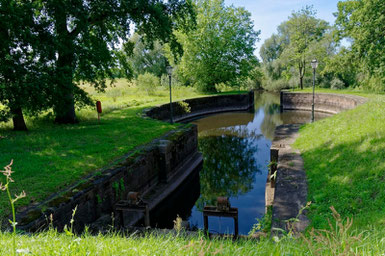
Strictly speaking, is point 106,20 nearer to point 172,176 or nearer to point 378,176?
point 172,176

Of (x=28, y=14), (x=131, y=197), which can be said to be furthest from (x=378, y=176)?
(x=28, y=14)

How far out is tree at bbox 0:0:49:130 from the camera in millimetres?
9688

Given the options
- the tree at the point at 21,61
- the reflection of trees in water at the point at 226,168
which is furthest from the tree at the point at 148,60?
the tree at the point at 21,61

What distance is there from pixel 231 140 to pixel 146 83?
17094mm

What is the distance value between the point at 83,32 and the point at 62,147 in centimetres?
609

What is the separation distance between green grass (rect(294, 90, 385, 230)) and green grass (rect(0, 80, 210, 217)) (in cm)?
599

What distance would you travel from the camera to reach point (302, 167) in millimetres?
7918

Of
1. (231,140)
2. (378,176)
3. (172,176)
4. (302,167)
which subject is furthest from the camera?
(231,140)

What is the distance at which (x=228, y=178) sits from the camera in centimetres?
1205

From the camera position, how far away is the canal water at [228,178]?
9070 mm

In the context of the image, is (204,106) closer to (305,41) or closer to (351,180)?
(305,41)

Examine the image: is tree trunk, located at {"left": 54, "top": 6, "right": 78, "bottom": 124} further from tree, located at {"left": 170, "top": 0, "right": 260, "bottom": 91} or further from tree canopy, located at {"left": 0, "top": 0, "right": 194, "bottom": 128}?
tree, located at {"left": 170, "top": 0, "right": 260, "bottom": 91}

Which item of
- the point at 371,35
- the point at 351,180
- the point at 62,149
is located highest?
the point at 371,35

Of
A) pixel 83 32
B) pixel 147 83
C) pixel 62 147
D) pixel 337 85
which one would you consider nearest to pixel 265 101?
pixel 337 85
